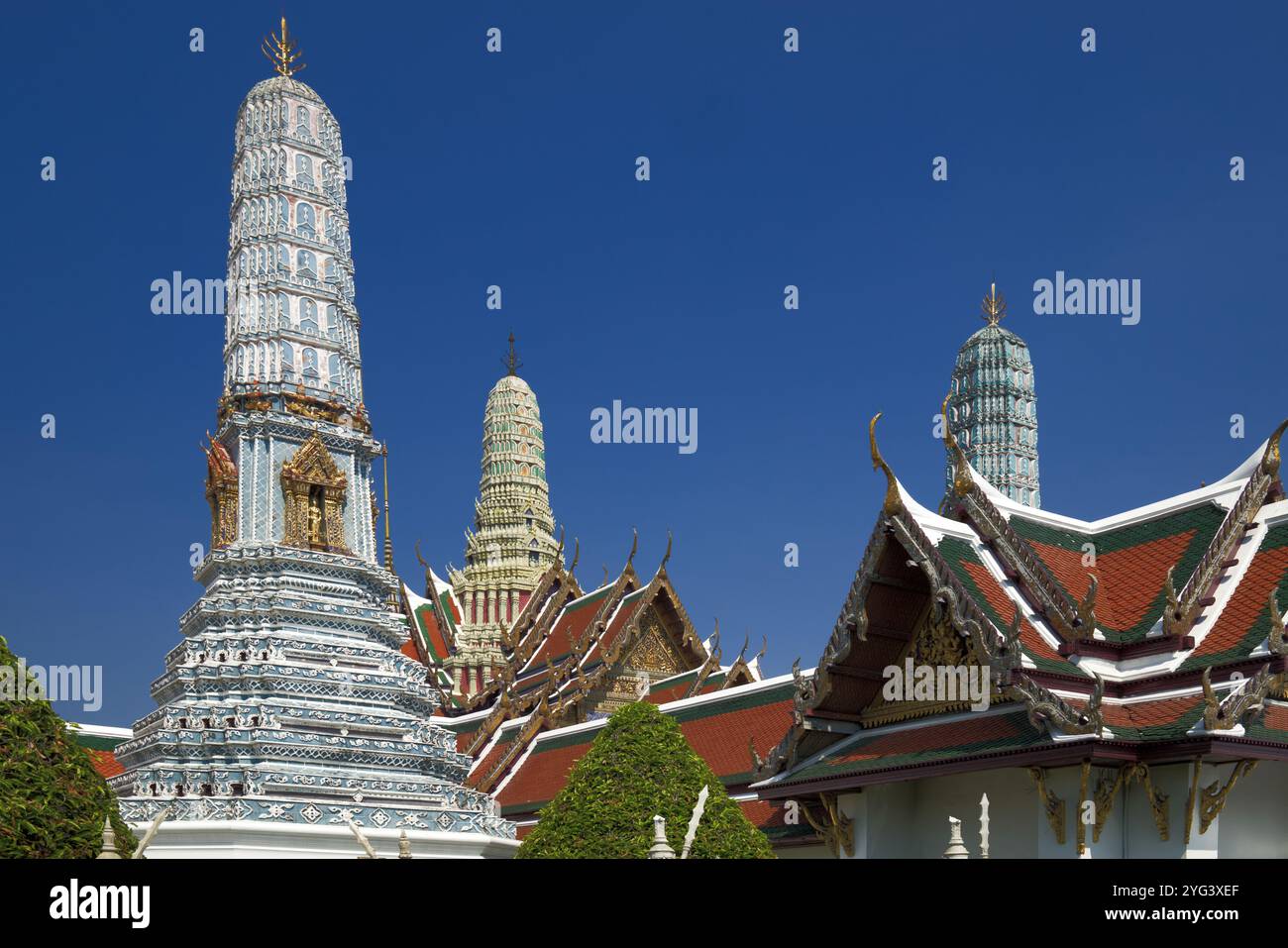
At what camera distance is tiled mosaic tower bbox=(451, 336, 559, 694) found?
160ft

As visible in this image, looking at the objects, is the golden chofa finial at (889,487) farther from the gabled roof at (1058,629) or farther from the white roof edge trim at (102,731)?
the white roof edge trim at (102,731)

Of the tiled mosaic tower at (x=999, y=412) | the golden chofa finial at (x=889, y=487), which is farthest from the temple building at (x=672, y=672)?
the tiled mosaic tower at (x=999, y=412)

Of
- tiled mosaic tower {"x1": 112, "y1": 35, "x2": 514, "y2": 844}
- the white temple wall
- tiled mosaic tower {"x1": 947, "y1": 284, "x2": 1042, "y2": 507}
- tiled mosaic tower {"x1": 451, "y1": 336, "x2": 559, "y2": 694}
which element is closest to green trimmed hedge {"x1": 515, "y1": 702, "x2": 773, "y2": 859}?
the white temple wall

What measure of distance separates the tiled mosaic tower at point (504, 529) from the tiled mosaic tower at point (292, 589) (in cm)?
1896

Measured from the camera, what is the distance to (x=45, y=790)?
1304 centimetres

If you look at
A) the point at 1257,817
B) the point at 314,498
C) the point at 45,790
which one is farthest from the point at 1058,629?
the point at 314,498

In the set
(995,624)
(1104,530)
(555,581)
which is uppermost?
(555,581)

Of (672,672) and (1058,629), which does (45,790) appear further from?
(672,672)

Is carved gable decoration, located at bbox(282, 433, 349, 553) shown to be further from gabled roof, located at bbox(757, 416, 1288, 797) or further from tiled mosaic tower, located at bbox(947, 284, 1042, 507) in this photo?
tiled mosaic tower, located at bbox(947, 284, 1042, 507)
